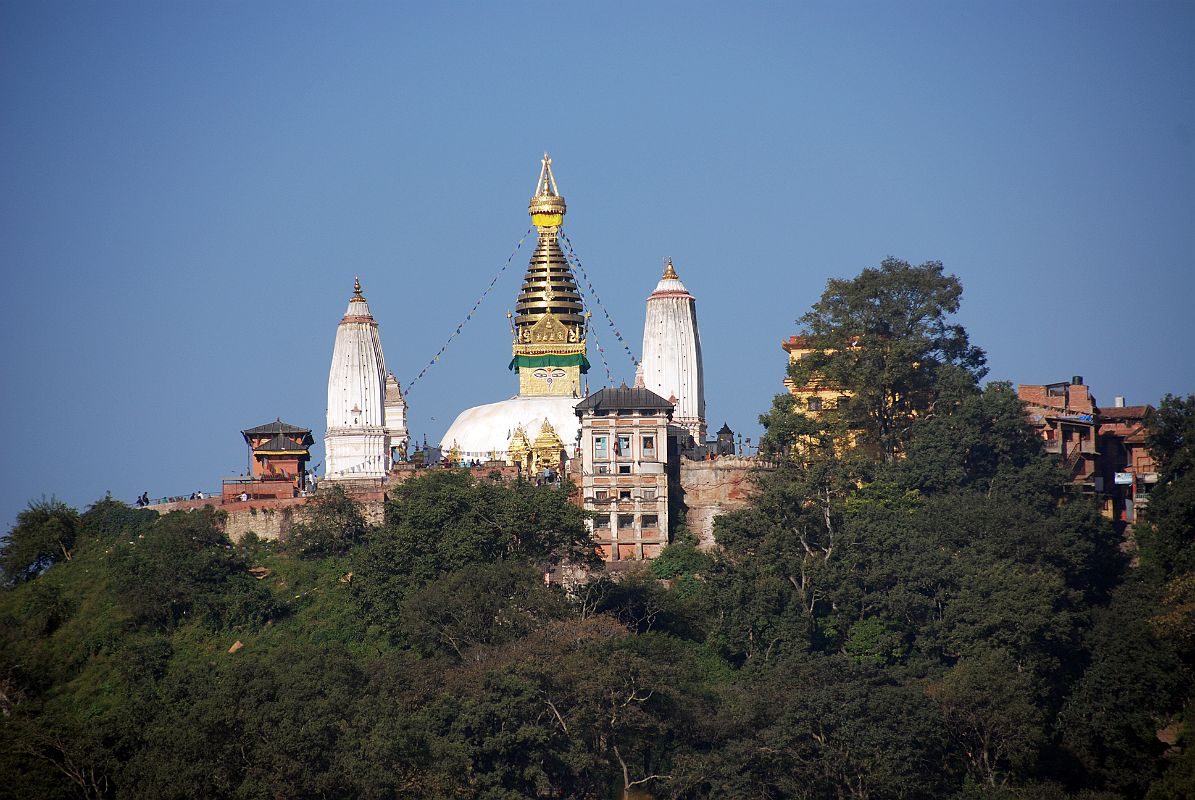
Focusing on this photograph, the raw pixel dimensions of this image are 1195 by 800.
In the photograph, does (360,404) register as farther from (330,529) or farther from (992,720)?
(992,720)

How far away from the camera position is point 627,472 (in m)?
88.9

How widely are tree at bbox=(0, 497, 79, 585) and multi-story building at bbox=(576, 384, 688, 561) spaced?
17.4 m

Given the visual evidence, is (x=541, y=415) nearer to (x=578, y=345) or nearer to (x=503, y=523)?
(x=578, y=345)

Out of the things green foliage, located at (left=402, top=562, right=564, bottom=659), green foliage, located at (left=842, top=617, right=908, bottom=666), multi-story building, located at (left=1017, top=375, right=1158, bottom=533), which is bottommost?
green foliage, located at (left=842, top=617, right=908, bottom=666)

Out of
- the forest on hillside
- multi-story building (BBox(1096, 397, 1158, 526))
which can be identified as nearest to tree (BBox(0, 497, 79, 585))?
the forest on hillside

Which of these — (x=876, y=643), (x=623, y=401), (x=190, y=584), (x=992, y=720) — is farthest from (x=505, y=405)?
(x=992, y=720)

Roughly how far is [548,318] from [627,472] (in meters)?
16.8

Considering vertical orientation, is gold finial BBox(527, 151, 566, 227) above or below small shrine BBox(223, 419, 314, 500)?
above

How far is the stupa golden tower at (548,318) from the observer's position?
4080 inches

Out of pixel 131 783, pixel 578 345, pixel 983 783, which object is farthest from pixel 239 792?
pixel 578 345

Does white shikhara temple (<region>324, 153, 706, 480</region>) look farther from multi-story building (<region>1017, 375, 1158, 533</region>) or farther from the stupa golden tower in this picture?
multi-story building (<region>1017, 375, 1158, 533</region>)

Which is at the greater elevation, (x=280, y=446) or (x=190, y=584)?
(x=280, y=446)

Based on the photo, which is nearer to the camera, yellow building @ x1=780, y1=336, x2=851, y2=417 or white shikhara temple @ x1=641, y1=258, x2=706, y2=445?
yellow building @ x1=780, y1=336, x2=851, y2=417

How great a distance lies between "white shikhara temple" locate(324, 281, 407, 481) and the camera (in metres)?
97.6
